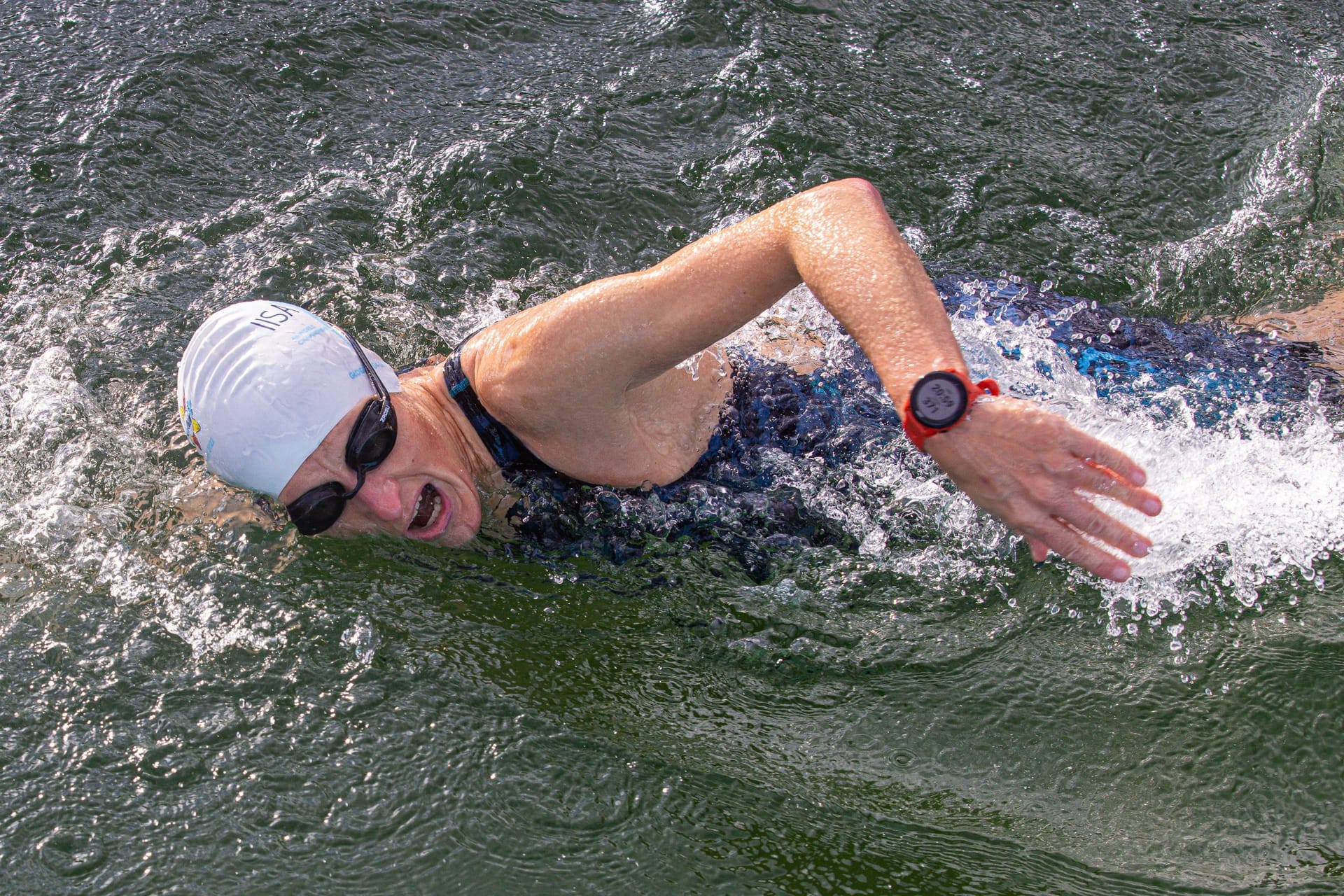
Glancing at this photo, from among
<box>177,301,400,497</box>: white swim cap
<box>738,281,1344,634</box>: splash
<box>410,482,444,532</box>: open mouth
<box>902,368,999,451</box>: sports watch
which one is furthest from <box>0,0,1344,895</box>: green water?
<box>902,368,999,451</box>: sports watch

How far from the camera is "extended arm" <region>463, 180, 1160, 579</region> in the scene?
7.15ft

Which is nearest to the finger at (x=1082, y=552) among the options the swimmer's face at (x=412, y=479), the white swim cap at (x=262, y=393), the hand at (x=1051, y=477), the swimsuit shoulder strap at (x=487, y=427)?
the hand at (x=1051, y=477)

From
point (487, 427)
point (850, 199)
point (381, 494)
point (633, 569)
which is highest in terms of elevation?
point (850, 199)

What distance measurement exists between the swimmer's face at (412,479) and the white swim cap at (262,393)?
54 millimetres

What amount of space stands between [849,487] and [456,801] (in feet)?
5.35

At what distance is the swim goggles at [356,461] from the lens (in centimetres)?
316

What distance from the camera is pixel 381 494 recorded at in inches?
127

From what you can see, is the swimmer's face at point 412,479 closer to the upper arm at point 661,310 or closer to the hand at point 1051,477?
the upper arm at point 661,310

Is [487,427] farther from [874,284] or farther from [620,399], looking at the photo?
[874,284]

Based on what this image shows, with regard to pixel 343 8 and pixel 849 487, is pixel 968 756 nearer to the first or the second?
pixel 849 487

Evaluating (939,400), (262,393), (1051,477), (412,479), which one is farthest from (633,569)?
(1051,477)

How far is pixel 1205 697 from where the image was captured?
9.86 feet

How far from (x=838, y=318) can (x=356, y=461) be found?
152 cm

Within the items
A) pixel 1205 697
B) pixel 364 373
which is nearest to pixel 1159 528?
pixel 1205 697
